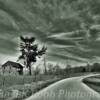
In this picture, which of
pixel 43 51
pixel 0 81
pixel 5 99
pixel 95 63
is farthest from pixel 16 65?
pixel 95 63

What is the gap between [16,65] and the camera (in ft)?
202

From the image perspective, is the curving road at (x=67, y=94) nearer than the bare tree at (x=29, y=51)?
Yes

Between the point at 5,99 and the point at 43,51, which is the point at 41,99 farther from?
the point at 43,51

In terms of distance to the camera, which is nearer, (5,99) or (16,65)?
(5,99)

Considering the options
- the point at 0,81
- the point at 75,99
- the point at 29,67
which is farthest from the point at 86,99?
the point at 29,67

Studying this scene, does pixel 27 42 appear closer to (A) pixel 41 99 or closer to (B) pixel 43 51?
(B) pixel 43 51

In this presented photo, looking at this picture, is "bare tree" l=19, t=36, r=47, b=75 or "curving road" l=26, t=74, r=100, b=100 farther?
"bare tree" l=19, t=36, r=47, b=75

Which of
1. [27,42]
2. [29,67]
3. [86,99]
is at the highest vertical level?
[27,42]

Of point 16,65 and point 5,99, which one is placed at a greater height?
point 16,65

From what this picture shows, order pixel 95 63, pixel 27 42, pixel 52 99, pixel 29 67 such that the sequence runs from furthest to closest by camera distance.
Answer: pixel 95 63 < pixel 27 42 < pixel 29 67 < pixel 52 99

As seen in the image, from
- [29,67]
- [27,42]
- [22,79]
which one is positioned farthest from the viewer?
[27,42]

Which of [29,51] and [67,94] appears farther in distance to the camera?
[29,51]

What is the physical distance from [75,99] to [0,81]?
1238cm

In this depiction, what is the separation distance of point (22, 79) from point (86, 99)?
19015mm
